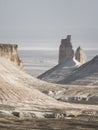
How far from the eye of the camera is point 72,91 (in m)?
169

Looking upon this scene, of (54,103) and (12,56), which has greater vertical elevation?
(12,56)

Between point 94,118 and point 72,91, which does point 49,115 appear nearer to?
point 94,118

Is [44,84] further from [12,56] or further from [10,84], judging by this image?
[10,84]

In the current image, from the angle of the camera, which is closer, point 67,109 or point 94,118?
point 94,118

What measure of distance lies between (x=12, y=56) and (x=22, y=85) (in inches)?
1332

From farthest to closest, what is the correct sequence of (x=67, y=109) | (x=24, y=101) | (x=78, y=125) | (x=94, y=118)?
(x=24, y=101)
(x=67, y=109)
(x=94, y=118)
(x=78, y=125)

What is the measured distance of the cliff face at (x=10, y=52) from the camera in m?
174

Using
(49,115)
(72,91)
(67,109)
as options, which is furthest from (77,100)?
(49,115)

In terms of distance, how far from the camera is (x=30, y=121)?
9731 centimetres

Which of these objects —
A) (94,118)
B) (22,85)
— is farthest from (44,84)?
(94,118)

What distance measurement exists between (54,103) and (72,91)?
42.4 metres

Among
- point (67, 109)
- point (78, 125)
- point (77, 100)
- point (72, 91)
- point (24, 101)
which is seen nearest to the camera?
point (78, 125)

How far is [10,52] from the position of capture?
177000mm

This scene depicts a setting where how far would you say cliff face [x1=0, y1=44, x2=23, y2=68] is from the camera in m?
174
